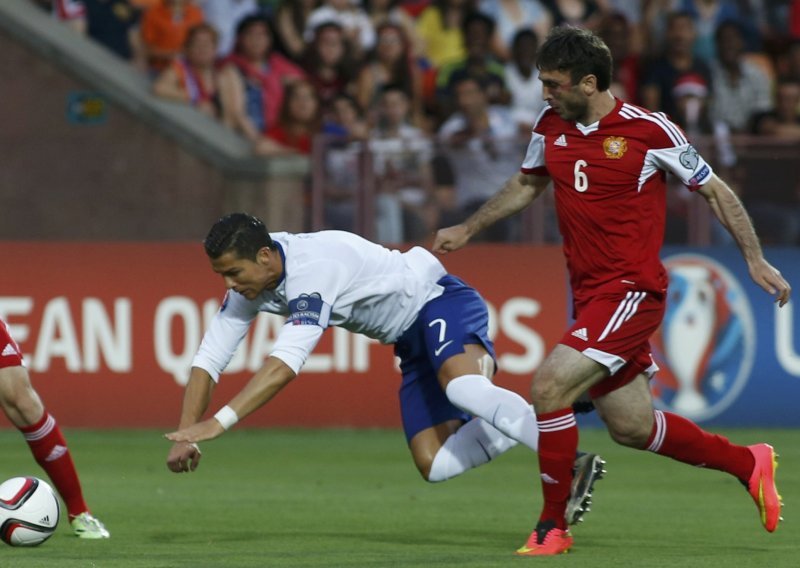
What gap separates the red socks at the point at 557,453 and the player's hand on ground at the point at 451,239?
101 cm

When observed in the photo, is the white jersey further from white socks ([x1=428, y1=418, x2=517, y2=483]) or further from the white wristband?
white socks ([x1=428, y1=418, x2=517, y2=483])

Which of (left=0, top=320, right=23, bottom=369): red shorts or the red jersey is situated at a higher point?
the red jersey

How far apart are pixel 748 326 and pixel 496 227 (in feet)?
7.30

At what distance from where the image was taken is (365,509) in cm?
973

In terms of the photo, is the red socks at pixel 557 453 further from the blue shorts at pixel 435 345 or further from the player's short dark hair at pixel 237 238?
the player's short dark hair at pixel 237 238

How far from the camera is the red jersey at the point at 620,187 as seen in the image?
25.4ft

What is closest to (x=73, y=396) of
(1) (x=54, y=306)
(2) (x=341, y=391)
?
(1) (x=54, y=306)

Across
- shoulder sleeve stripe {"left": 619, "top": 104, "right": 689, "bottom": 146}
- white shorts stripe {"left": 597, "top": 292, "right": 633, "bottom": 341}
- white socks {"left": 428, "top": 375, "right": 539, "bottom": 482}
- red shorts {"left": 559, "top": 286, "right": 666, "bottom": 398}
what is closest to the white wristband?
white socks {"left": 428, "top": 375, "right": 539, "bottom": 482}

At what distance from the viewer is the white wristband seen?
7.01 meters

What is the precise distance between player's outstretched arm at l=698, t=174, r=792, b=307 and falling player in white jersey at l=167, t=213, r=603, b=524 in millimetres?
1089

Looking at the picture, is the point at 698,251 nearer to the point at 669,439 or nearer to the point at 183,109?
the point at 183,109

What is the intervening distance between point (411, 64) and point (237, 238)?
929 cm

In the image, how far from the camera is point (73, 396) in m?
14.1

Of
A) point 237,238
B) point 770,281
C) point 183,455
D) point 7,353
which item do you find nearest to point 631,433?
point 770,281
